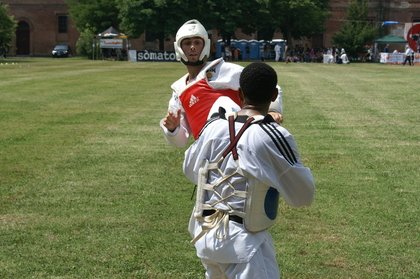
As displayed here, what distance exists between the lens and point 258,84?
4344 mm

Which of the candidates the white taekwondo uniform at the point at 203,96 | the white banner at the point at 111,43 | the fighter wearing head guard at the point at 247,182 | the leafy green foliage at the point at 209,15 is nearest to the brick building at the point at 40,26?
the leafy green foliage at the point at 209,15

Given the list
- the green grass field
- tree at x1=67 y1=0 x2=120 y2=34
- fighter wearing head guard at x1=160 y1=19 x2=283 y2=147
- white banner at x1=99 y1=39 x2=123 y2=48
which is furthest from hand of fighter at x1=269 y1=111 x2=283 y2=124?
tree at x1=67 y1=0 x2=120 y2=34

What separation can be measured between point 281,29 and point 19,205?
7531 cm

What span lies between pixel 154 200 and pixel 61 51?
257 feet

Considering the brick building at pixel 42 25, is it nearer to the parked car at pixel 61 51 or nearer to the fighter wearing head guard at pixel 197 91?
the parked car at pixel 61 51

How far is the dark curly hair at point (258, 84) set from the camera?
4344 millimetres

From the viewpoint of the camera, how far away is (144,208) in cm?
931

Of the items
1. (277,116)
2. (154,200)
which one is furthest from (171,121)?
(154,200)

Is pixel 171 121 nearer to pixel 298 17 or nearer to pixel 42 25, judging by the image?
pixel 298 17

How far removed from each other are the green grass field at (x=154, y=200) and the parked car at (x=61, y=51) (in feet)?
218

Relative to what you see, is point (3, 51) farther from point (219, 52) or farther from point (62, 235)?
point (62, 235)

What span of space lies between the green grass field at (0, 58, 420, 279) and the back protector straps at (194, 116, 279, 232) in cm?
262

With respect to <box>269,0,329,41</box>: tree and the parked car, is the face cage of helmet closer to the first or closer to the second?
<box>269,0,329,41</box>: tree

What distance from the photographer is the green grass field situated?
7246 millimetres
